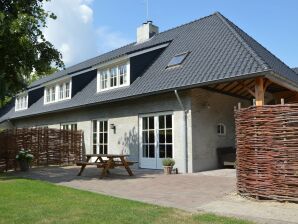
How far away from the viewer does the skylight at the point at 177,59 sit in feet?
52.5

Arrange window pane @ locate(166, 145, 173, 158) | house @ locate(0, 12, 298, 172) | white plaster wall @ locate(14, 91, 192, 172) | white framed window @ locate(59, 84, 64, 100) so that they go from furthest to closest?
1. white framed window @ locate(59, 84, 64, 100)
2. window pane @ locate(166, 145, 173, 158)
3. white plaster wall @ locate(14, 91, 192, 172)
4. house @ locate(0, 12, 298, 172)

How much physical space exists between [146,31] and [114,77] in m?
5.54

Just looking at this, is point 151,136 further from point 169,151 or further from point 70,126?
point 70,126

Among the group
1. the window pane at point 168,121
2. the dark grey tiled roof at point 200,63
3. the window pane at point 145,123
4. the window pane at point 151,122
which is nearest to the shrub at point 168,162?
the window pane at point 168,121

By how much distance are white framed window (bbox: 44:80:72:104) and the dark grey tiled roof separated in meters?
1.67

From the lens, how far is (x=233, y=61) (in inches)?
525

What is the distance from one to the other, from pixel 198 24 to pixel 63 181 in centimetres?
1182

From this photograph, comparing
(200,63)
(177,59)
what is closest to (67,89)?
(177,59)

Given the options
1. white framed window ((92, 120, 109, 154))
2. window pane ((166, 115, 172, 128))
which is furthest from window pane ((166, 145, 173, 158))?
white framed window ((92, 120, 109, 154))

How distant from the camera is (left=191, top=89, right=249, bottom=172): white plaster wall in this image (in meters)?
14.2

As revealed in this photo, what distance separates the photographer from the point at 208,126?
49.0 ft

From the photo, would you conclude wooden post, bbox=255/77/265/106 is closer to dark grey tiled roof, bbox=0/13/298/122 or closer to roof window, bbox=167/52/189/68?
dark grey tiled roof, bbox=0/13/298/122

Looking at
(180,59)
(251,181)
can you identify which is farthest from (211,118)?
(251,181)

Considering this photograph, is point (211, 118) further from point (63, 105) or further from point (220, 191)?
point (63, 105)
